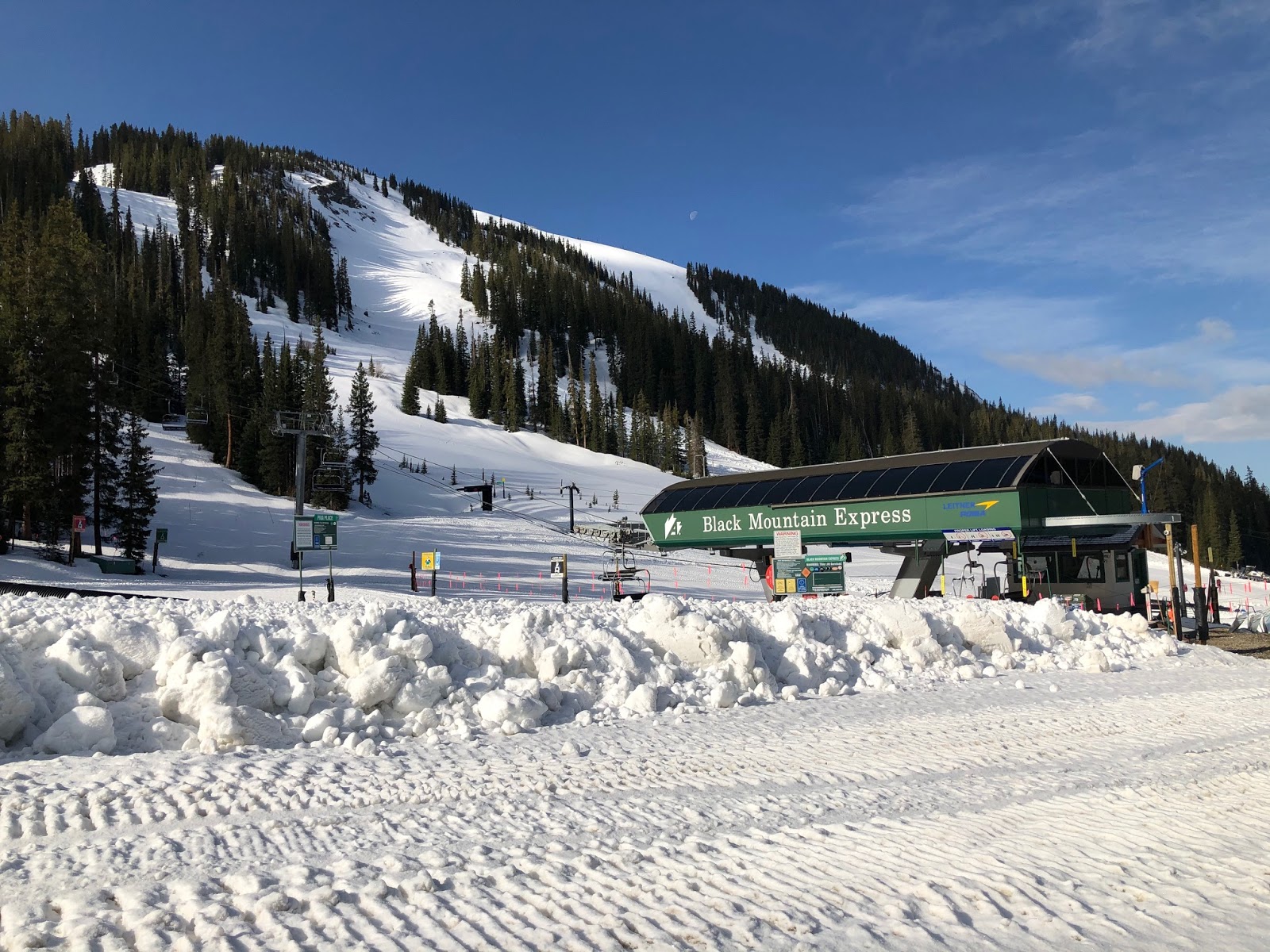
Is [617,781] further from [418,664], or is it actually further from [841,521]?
[841,521]

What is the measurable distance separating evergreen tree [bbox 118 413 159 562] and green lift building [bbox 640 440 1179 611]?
24645 mm

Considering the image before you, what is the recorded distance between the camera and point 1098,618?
16469 millimetres

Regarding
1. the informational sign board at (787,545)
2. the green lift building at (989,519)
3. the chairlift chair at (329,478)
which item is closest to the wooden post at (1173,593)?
the green lift building at (989,519)

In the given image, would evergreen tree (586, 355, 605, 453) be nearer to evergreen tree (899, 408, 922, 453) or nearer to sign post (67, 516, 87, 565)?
evergreen tree (899, 408, 922, 453)

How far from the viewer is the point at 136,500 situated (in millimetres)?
34438

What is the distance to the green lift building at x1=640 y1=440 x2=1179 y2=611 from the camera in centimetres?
2192

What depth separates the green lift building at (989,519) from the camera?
21922 mm

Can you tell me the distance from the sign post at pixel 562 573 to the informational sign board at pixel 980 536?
33.6 feet

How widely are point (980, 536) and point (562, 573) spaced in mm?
12727

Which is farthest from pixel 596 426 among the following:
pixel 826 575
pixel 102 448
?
pixel 826 575

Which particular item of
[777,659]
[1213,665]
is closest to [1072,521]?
[1213,665]

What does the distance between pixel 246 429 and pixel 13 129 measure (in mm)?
145395

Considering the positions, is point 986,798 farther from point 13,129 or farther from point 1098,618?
point 13,129

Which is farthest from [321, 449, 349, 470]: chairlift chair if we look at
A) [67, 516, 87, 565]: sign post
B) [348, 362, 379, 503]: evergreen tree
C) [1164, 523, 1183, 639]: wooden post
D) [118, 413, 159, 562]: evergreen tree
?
[1164, 523, 1183, 639]: wooden post
